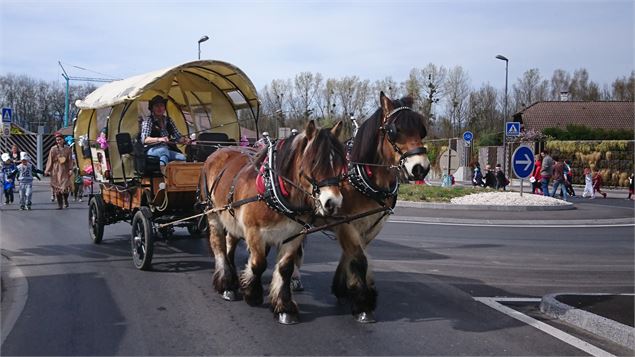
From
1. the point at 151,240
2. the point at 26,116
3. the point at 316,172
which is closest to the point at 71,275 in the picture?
the point at 151,240

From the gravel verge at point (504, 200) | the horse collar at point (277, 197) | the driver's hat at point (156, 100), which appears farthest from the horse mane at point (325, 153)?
the gravel verge at point (504, 200)

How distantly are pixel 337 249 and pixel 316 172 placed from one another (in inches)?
220

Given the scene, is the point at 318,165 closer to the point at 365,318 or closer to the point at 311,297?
the point at 365,318

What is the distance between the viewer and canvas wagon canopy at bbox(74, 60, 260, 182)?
9.12 metres

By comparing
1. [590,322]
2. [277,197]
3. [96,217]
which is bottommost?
[590,322]

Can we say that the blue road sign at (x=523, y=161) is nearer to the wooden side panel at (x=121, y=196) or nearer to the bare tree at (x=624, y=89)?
the wooden side panel at (x=121, y=196)

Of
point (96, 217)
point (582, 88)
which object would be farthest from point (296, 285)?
point (582, 88)

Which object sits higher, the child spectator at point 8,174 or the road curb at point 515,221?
the child spectator at point 8,174

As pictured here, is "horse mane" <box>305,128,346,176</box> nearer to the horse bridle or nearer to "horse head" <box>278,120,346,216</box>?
"horse head" <box>278,120,346,216</box>

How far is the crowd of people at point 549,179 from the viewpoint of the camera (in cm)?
2305

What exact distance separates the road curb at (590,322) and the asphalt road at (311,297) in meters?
0.16

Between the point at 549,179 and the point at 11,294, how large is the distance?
2066cm

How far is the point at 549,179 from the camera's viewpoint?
23.3m

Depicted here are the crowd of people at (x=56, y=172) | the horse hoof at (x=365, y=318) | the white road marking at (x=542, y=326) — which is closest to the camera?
the white road marking at (x=542, y=326)
